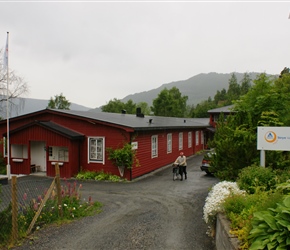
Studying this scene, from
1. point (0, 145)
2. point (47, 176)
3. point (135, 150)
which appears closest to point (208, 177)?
point (135, 150)

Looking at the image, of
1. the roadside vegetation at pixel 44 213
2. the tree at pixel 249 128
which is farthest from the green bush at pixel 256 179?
the roadside vegetation at pixel 44 213

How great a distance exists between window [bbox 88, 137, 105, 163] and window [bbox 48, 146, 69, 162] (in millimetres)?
1466

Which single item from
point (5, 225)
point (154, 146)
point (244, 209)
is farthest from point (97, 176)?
point (244, 209)

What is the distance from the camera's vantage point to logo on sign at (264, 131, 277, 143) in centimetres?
777

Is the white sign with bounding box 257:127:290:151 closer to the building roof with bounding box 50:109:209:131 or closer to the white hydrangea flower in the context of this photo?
the white hydrangea flower

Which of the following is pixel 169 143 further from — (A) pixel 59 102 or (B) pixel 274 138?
(A) pixel 59 102

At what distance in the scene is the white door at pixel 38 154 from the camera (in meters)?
18.3

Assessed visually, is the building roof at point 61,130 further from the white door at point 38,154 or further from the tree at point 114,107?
the tree at point 114,107

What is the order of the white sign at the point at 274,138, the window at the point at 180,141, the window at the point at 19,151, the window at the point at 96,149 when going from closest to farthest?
1. the white sign at the point at 274,138
2. the window at the point at 96,149
3. the window at the point at 19,151
4. the window at the point at 180,141

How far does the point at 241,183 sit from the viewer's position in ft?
23.1

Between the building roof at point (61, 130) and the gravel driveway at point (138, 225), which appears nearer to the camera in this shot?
the gravel driveway at point (138, 225)

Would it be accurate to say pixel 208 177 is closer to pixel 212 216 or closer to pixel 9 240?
pixel 212 216

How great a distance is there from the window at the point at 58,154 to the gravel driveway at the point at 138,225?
4709 millimetres

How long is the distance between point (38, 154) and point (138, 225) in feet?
42.0
